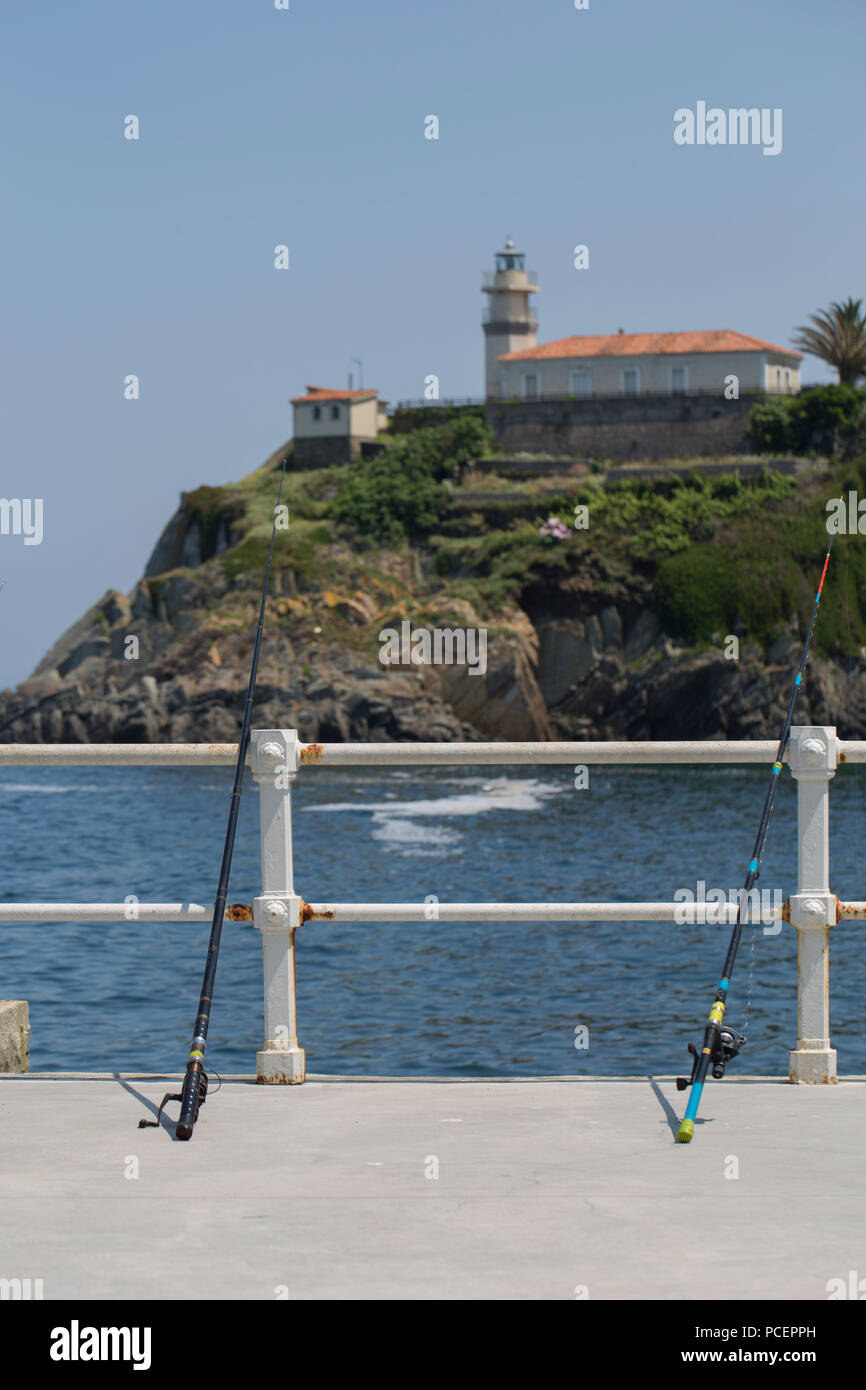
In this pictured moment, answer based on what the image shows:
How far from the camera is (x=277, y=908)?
6.14m

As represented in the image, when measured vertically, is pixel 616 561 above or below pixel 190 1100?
above

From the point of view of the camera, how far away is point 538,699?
252ft

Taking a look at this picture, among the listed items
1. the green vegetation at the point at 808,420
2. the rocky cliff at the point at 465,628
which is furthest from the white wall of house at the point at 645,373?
the rocky cliff at the point at 465,628

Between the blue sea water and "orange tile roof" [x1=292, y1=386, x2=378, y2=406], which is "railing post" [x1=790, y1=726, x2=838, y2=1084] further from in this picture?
"orange tile roof" [x1=292, y1=386, x2=378, y2=406]

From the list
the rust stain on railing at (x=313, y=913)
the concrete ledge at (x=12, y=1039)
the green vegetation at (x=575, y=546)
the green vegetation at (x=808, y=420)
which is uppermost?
the green vegetation at (x=808, y=420)

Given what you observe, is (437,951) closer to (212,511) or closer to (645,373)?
(645,373)

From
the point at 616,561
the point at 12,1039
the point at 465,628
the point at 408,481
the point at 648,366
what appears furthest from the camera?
the point at 648,366

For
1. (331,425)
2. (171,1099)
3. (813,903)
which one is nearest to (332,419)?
(331,425)

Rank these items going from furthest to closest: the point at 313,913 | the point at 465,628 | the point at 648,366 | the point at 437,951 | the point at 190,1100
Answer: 1. the point at 648,366
2. the point at 465,628
3. the point at 437,951
4. the point at 313,913
5. the point at 190,1100

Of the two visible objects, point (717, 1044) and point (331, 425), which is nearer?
point (717, 1044)

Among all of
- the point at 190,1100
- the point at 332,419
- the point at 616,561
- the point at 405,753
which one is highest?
the point at 332,419

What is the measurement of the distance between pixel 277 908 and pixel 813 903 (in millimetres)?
2052

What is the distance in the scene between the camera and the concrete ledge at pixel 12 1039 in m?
6.71

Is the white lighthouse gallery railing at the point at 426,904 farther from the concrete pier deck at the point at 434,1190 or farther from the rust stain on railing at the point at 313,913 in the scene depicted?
the concrete pier deck at the point at 434,1190
